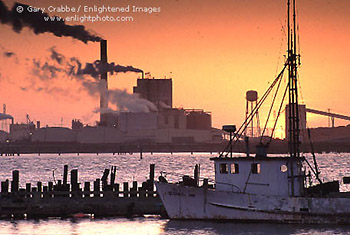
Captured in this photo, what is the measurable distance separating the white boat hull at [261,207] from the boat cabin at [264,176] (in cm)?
58

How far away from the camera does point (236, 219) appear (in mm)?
43062

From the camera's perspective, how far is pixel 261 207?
42438mm

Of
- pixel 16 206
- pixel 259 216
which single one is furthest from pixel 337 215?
pixel 16 206

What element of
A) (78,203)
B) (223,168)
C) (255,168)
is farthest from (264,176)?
(78,203)

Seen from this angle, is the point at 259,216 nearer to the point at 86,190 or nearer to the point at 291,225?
the point at 291,225

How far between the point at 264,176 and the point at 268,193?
0.94m

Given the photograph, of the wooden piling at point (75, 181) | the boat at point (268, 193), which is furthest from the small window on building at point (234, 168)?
the wooden piling at point (75, 181)

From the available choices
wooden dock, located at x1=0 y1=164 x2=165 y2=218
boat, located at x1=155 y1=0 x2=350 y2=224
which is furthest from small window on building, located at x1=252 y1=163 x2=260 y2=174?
wooden dock, located at x1=0 y1=164 x2=165 y2=218

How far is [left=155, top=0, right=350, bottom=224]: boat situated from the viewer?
4212cm

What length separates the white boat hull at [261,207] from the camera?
42031mm

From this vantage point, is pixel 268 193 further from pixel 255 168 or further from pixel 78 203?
pixel 78 203

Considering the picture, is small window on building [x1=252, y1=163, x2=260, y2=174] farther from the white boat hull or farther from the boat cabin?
the white boat hull

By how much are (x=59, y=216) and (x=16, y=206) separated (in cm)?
270

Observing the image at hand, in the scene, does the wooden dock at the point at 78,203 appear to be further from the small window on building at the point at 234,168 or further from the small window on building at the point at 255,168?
the small window on building at the point at 255,168
